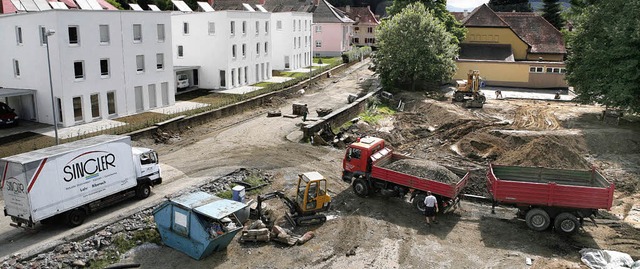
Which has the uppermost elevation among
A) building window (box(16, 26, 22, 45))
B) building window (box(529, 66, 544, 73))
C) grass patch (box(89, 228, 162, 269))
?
building window (box(16, 26, 22, 45))

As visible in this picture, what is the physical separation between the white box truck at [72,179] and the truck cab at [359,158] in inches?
343

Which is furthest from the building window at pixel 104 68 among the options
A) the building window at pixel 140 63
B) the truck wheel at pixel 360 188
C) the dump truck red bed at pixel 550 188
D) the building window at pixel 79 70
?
the dump truck red bed at pixel 550 188

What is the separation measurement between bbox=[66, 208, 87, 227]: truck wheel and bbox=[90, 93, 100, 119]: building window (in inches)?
665

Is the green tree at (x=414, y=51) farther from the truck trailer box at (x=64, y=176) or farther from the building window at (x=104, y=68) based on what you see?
the truck trailer box at (x=64, y=176)

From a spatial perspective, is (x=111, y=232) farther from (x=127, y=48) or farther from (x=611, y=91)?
(x=611, y=91)

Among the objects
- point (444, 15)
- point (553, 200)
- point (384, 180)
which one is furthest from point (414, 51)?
point (553, 200)

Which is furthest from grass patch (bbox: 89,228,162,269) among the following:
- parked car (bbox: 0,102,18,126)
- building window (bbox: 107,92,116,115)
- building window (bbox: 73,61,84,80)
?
building window (bbox: 107,92,116,115)

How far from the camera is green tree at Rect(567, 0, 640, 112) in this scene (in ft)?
103

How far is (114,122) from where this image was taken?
3359 cm

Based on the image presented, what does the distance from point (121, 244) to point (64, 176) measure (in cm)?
329

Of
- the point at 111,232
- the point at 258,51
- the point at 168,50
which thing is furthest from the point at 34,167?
the point at 258,51

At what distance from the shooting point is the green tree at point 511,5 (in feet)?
329

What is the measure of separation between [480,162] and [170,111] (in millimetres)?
22428

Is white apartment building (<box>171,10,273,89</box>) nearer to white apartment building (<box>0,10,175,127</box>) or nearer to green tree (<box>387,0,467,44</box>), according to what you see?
white apartment building (<box>0,10,175,127</box>)
